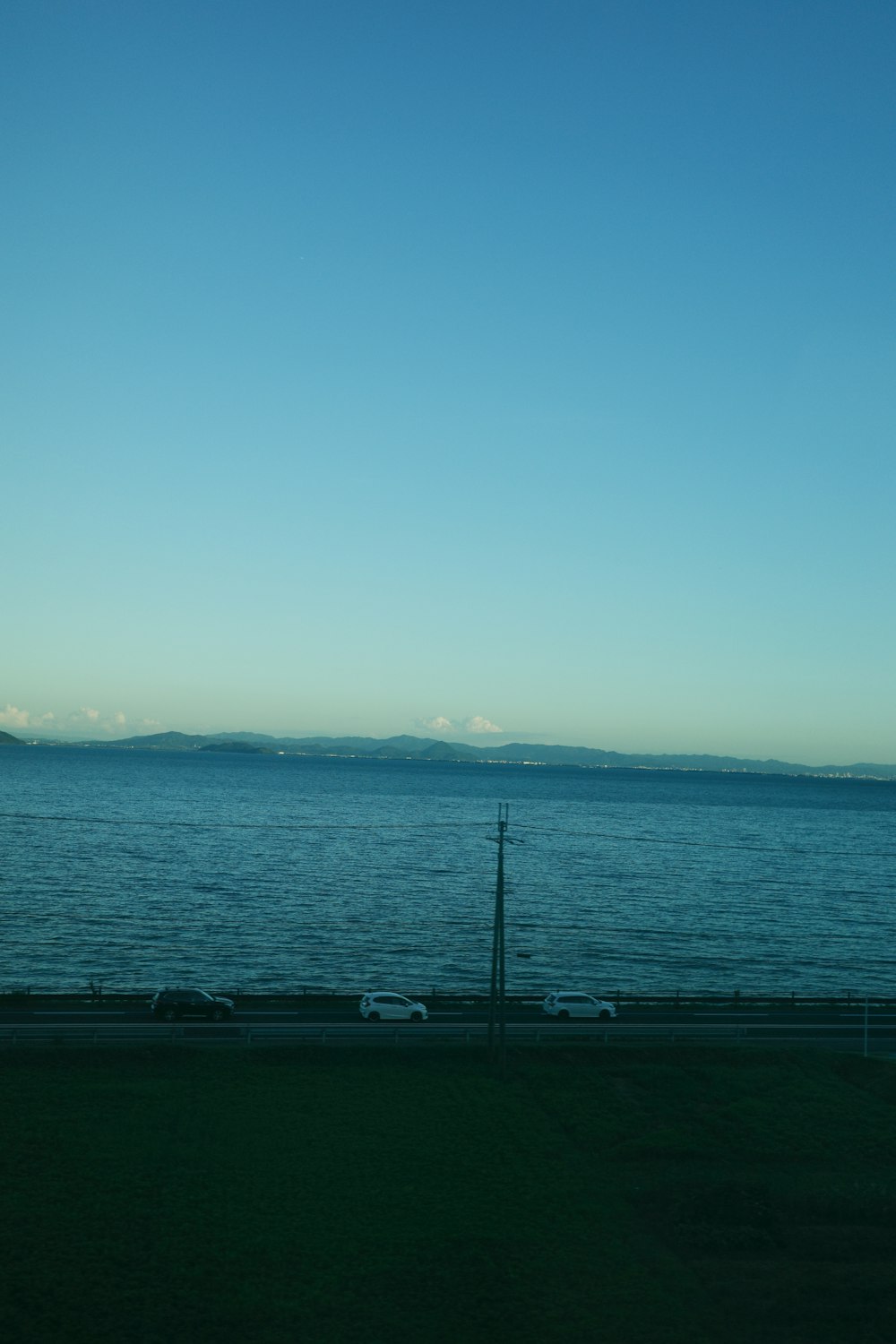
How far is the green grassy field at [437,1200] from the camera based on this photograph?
16.3 m

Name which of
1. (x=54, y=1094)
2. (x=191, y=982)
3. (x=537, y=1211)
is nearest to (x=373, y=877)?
(x=191, y=982)

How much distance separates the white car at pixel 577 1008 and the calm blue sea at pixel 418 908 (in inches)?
426

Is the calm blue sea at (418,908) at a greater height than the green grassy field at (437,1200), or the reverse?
the green grassy field at (437,1200)

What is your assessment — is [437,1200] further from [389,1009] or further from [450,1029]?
[389,1009]

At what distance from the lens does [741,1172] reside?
23.9 metres

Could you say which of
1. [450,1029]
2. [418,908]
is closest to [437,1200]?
[450,1029]

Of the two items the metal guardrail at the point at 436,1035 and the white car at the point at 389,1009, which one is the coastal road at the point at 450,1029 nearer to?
the metal guardrail at the point at 436,1035

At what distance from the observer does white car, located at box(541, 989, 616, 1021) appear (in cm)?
4016

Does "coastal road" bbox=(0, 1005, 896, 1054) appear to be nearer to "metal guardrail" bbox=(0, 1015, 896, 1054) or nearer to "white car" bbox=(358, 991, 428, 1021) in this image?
"metal guardrail" bbox=(0, 1015, 896, 1054)

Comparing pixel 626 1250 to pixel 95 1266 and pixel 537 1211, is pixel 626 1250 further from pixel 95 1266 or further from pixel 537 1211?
pixel 95 1266

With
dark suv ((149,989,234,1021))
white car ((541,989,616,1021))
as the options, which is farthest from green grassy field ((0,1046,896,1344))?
white car ((541,989,616,1021))

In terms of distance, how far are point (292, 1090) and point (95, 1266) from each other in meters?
11.0

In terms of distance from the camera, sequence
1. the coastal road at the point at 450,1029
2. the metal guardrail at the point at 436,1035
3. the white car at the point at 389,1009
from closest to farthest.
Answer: the metal guardrail at the point at 436,1035 → the coastal road at the point at 450,1029 → the white car at the point at 389,1009

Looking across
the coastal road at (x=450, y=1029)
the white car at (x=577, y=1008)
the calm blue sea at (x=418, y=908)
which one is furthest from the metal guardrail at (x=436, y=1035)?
the calm blue sea at (x=418, y=908)
